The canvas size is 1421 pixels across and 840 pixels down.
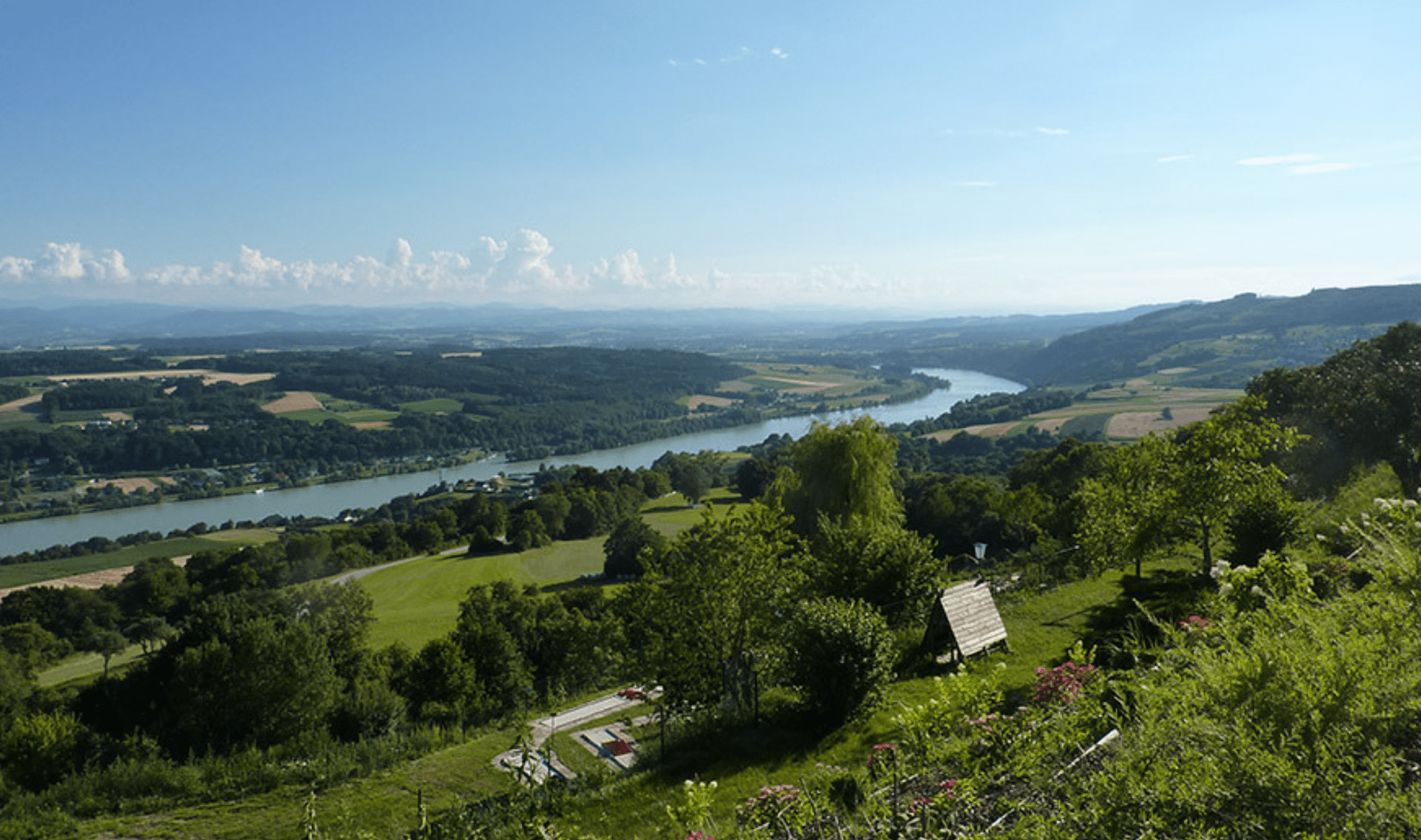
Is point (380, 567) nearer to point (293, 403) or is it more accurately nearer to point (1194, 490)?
point (1194, 490)

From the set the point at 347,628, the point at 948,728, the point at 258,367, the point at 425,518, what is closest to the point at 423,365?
the point at 258,367

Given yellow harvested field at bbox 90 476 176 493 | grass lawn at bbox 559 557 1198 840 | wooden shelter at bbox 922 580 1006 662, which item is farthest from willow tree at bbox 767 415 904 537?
yellow harvested field at bbox 90 476 176 493

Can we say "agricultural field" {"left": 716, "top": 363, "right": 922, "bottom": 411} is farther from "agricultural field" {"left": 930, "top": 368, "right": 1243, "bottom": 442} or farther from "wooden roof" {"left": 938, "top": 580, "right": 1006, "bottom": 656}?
"wooden roof" {"left": 938, "top": 580, "right": 1006, "bottom": 656}

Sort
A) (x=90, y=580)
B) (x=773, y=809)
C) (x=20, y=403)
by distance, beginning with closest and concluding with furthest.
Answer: (x=773, y=809) < (x=90, y=580) < (x=20, y=403)

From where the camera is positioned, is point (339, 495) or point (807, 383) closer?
point (339, 495)

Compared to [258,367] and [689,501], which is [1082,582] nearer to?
[689,501]

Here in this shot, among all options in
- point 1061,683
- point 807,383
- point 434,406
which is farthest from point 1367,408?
point 807,383

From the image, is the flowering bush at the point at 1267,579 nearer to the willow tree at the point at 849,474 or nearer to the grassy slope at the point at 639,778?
the grassy slope at the point at 639,778
